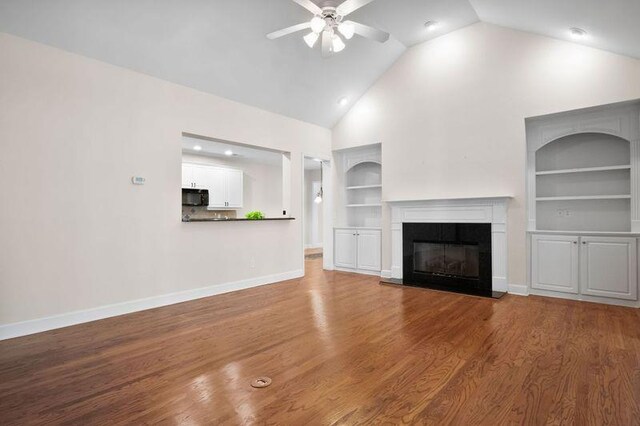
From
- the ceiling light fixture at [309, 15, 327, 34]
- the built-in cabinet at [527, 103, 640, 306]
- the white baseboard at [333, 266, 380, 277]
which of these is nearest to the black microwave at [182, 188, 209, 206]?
the white baseboard at [333, 266, 380, 277]

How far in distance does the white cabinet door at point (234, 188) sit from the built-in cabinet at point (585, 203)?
6.57 metres

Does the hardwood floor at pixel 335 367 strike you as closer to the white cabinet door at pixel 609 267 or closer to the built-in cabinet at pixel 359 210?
the white cabinet door at pixel 609 267

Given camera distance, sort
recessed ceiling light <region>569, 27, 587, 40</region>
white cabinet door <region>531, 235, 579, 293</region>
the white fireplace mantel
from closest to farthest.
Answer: recessed ceiling light <region>569, 27, 587, 40</region>
white cabinet door <region>531, 235, 579, 293</region>
the white fireplace mantel

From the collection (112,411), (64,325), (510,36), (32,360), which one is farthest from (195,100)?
(510,36)

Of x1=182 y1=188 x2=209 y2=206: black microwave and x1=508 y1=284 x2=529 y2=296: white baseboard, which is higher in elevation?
x1=182 y1=188 x2=209 y2=206: black microwave

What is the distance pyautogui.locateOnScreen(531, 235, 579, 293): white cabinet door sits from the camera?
4270 mm

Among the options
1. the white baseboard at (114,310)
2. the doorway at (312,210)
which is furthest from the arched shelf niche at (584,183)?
the doorway at (312,210)

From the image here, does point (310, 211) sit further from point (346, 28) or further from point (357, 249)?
point (346, 28)

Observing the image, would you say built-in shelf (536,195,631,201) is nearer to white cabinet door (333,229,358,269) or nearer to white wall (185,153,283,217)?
white cabinet door (333,229,358,269)

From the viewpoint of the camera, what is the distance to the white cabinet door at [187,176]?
7.87m

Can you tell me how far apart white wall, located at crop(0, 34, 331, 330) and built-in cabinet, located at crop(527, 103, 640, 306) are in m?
4.42

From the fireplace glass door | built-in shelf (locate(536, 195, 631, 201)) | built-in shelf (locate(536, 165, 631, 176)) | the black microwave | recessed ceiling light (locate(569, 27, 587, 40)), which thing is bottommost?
the fireplace glass door

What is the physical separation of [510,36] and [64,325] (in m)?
6.47

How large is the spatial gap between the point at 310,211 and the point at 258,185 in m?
Answer: 2.43
